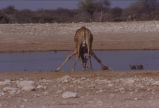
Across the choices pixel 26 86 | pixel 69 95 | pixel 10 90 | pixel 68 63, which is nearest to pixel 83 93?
pixel 69 95

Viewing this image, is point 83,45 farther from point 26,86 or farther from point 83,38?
point 26,86

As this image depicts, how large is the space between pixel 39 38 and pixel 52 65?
14.4m

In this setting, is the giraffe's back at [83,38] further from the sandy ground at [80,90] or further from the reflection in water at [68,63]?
the sandy ground at [80,90]

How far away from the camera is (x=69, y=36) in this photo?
41.2m

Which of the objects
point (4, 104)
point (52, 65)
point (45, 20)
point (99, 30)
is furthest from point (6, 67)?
point (45, 20)

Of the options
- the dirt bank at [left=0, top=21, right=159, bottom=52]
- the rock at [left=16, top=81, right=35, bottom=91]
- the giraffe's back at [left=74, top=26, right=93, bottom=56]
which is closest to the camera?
the rock at [left=16, top=81, right=35, bottom=91]

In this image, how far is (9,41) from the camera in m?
40.1

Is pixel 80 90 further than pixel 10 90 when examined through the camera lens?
Yes

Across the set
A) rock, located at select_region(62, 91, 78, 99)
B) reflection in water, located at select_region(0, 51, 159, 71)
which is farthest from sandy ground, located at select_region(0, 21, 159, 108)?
reflection in water, located at select_region(0, 51, 159, 71)

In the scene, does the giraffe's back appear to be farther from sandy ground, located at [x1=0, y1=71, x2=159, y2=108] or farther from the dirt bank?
the dirt bank

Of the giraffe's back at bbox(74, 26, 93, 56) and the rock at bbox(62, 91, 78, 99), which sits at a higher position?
the giraffe's back at bbox(74, 26, 93, 56)

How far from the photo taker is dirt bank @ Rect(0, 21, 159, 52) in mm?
38031

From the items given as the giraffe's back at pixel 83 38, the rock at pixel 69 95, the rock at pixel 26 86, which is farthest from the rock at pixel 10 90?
the giraffe's back at pixel 83 38

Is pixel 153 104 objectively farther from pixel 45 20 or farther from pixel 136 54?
pixel 45 20
